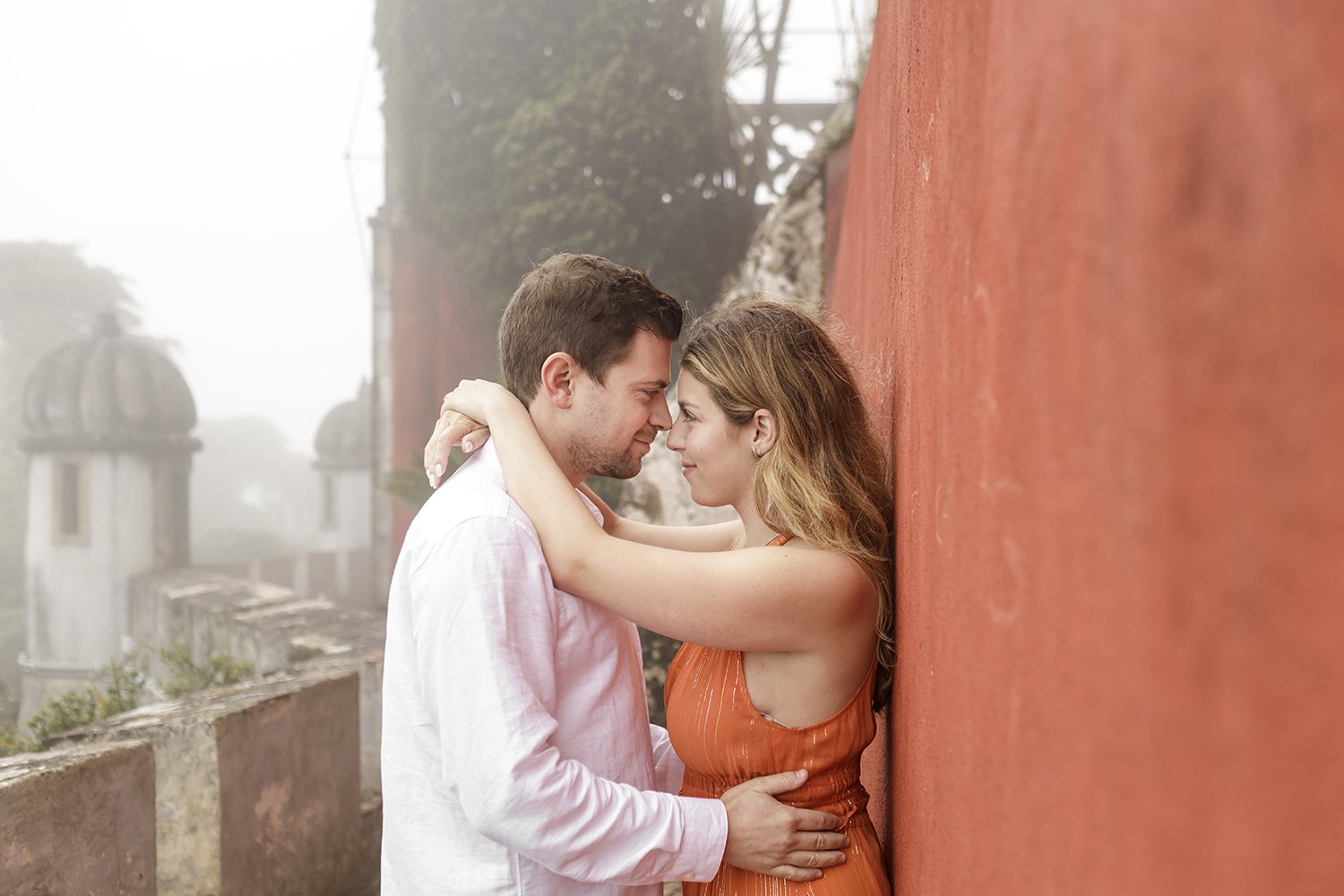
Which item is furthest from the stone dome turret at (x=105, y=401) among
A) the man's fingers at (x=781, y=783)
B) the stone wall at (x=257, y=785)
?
the man's fingers at (x=781, y=783)

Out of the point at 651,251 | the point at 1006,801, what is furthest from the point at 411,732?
the point at 651,251

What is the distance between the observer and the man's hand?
1.81 meters

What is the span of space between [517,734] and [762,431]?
2.44 feet

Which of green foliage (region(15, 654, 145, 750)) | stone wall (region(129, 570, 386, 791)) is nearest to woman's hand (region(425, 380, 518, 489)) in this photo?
stone wall (region(129, 570, 386, 791))

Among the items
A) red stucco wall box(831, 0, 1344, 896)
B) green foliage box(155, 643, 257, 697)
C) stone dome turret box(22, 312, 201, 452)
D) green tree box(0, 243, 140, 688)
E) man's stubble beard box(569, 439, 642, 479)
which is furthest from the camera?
green tree box(0, 243, 140, 688)

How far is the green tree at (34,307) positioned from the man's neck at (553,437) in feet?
159

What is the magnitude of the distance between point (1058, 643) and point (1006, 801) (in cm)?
23

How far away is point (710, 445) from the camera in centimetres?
198

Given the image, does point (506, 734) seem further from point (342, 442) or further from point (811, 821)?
point (342, 442)

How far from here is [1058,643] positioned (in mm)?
734

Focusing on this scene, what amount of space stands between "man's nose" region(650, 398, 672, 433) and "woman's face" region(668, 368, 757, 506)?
0.04 meters

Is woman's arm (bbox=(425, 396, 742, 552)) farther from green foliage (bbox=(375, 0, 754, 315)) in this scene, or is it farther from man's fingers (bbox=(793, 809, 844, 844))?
green foliage (bbox=(375, 0, 754, 315))

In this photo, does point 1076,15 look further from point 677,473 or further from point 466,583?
point 677,473

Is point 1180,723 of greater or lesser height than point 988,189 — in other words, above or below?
below
